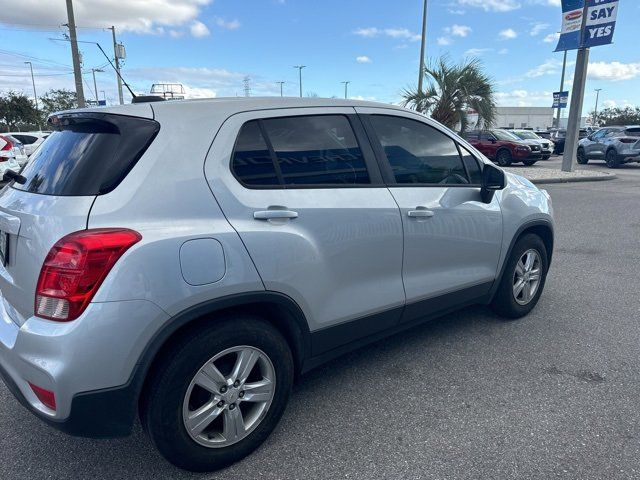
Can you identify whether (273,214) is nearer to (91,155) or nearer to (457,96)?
(91,155)

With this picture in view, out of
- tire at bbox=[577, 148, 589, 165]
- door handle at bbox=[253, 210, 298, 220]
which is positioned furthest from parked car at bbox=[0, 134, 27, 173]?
tire at bbox=[577, 148, 589, 165]

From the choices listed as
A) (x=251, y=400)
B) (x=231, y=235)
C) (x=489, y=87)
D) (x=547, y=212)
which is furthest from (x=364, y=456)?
(x=489, y=87)

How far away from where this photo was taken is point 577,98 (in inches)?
652

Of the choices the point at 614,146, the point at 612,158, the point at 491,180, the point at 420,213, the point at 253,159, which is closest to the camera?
the point at 253,159

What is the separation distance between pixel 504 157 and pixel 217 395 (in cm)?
2013

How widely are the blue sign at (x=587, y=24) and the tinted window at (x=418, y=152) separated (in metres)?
15.3

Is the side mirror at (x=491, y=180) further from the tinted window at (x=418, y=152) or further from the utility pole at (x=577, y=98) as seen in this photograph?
the utility pole at (x=577, y=98)

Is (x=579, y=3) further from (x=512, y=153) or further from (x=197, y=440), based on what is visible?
(x=197, y=440)

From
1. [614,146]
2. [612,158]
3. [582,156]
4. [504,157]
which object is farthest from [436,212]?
[582,156]

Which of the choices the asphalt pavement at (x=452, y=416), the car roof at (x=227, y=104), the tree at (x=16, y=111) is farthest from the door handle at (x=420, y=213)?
the tree at (x=16, y=111)

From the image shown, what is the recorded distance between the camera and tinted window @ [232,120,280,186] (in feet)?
7.55

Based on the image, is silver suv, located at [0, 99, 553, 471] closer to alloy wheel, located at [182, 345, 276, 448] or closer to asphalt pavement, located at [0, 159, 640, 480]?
alloy wheel, located at [182, 345, 276, 448]

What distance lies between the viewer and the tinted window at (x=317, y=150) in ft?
8.15

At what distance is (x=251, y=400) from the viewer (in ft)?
7.70
